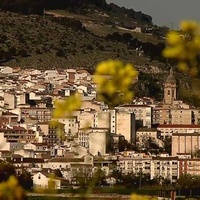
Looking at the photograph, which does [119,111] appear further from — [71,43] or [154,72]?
[71,43]

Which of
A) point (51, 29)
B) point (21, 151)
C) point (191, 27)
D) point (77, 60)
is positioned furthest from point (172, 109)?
point (191, 27)

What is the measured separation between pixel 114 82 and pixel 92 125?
36541 mm

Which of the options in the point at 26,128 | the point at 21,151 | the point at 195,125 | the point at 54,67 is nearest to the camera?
the point at 21,151

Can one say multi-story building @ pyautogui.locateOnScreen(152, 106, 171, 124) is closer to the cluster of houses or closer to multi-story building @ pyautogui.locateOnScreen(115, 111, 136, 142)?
the cluster of houses

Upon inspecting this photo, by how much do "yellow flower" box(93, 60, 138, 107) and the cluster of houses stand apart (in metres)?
31.3

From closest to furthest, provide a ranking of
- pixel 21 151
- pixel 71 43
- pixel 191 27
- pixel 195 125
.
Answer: pixel 191 27, pixel 21 151, pixel 195 125, pixel 71 43

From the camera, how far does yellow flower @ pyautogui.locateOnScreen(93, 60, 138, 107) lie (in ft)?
9.76

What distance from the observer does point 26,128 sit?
157ft

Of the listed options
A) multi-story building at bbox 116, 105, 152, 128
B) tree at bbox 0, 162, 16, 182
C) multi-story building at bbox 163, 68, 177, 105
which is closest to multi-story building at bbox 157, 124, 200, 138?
multi-story building at bbox 116, 105, 152, 128

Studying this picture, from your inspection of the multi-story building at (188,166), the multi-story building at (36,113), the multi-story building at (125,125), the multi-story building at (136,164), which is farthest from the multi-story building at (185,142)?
the multi-story building at (36,113)

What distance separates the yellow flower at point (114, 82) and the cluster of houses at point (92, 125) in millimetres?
31347

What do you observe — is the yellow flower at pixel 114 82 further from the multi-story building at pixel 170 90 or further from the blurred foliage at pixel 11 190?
the multi-story building at pixel 170 90

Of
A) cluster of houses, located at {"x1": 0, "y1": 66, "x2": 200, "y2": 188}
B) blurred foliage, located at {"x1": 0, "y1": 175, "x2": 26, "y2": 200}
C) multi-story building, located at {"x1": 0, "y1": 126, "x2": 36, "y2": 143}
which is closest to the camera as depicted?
blurred foliage, located at {"x1": 0, "y1": 175, "x2": 26, "y2": 200}

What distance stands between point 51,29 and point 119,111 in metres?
27.6
